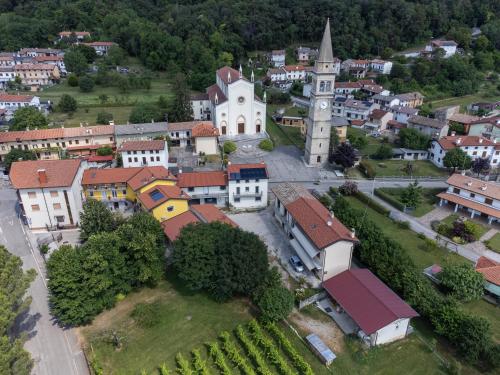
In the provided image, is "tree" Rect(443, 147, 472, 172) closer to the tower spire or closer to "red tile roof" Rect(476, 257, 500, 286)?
"red tile roof" Rect(476, 257, 500, 286)

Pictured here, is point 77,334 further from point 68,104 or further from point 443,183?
point 68,104

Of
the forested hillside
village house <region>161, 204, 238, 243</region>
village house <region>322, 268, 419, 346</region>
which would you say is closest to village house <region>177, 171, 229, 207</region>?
village house <region>161, 204, 238, 243</region>

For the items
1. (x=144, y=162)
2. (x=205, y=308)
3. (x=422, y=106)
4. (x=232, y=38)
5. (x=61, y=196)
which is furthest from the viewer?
(x=232, y=38)

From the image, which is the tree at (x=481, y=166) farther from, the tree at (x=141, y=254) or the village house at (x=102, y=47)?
the village house at (x=102, y=47)

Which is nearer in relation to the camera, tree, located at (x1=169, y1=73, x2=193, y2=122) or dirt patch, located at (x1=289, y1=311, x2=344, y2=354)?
dirt patch, located at (x1=289, y1=311, x2=344, y2=354)

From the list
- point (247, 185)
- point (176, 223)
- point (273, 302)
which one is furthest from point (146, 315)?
point (247, 185)

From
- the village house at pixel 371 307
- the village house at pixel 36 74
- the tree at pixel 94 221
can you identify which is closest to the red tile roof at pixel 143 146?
the tree at pixel 94 221

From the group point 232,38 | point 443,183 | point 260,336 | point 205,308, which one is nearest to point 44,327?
point 205,308

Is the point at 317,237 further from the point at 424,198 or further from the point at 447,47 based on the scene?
the point at 447,47
